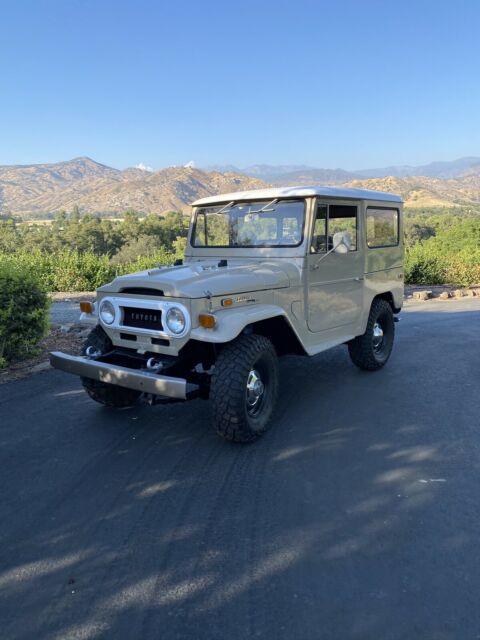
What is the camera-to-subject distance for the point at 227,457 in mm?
3725

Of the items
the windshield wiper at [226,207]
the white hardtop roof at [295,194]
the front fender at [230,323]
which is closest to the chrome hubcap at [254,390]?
the front fender at [230,323]

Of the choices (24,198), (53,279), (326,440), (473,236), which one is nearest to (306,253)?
(326,440)

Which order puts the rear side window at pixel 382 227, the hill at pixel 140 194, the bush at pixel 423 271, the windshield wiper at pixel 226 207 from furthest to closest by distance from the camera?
the hill at pixel 140 194
the bush at pixel 423 271
the rear side window at pixel 382 227
the windshield wiper at pixel 226 207

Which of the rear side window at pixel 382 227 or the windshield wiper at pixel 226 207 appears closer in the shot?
the windshield wiper at pixel 226 207

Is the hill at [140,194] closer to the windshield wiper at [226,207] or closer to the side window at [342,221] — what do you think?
the side window at [342,221]

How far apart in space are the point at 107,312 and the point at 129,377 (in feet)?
2.75

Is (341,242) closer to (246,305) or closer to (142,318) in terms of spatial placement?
(246,305)

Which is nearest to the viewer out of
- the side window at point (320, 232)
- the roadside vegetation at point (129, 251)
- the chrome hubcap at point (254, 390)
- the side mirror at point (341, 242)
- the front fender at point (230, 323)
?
the front fender at point (230, 323)

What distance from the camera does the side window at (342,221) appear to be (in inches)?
195

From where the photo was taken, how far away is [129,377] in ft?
11.9

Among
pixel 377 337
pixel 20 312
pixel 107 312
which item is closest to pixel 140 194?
pixel 20 312

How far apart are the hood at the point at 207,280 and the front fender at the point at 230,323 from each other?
0.17 metres

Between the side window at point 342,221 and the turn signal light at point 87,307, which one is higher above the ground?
the side window at point 342,221

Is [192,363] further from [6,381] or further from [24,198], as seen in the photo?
[24,198]
